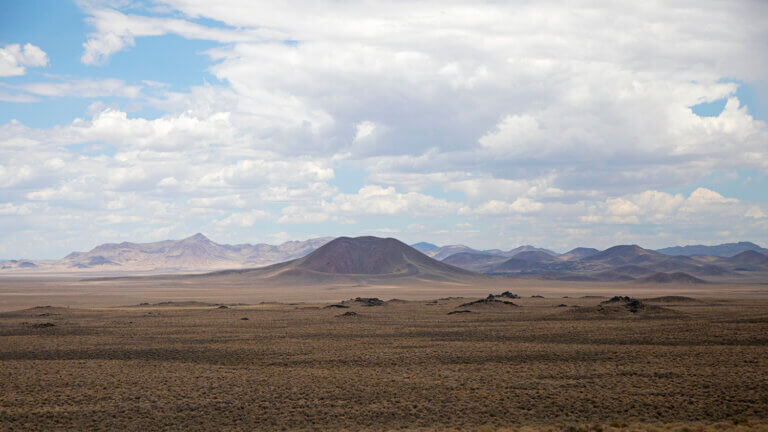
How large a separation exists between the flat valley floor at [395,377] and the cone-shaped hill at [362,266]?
11560 cm

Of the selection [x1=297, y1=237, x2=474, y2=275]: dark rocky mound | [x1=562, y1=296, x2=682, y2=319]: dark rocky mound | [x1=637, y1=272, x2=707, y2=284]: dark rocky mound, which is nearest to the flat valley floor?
[x1=562, y1=296, x2=682, y2=319]: dark rocky mound

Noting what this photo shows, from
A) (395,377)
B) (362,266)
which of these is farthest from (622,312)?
(362,266)

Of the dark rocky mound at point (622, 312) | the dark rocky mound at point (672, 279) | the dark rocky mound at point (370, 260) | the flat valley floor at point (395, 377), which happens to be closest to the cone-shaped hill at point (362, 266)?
the dark rocky mound at point (370, 260)

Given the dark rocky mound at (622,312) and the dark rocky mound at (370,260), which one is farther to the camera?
the dark rocky mound at (370,260)

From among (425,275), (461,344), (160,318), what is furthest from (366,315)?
(425,275)

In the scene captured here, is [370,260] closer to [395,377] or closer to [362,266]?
[362,266]

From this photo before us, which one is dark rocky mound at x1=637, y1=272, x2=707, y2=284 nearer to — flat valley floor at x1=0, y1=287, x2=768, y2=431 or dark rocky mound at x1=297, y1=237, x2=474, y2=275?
dark rocky mound at x1=297, y1=237, x2=474, y2=275

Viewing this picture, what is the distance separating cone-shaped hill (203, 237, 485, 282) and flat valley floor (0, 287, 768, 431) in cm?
11560

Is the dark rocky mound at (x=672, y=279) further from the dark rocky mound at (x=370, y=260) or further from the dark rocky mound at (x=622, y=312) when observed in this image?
the dark rocky mound at (x=622, y=312)

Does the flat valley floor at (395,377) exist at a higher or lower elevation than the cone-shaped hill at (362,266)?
lower

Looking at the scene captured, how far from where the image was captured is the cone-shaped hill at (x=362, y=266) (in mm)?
160750

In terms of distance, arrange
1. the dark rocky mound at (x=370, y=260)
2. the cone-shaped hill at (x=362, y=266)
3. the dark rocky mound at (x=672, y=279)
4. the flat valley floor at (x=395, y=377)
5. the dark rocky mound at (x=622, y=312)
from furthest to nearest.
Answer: the dark rocky mound at (x=370, y=260) → the cone-shaped hill at (x=362, y=266) → the dark rocky mound at (x=672, y=279) → the dark rocky mound at (x=622, y=312) → the flat valley floor at (x=395, y=377)

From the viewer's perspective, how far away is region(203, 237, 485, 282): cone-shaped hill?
527 ft

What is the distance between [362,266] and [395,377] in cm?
15802
